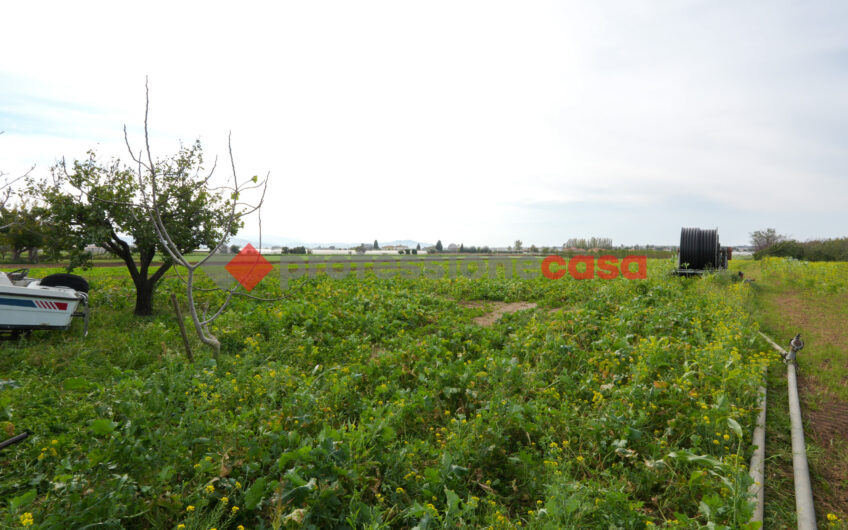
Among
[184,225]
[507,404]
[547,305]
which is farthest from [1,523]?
[547,305]

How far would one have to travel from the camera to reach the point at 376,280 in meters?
15.4

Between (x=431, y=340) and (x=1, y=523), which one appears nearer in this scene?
(x=1, y=523)

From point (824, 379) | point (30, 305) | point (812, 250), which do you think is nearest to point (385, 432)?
point (824, 379)

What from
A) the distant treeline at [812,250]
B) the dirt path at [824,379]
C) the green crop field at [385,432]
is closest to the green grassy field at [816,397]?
the dirt path at [824,379]

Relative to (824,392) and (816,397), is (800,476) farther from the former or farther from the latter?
(824,392)

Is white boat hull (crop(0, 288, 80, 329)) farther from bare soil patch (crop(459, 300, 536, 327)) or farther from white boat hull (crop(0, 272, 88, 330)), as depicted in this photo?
bare soil patch (crop(459, 300, 536, 327))

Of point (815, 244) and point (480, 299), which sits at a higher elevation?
point (815, 244)

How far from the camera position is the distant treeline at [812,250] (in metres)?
32.0

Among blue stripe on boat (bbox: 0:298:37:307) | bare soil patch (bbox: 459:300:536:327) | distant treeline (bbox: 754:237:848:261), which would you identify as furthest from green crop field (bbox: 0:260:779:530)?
distant treeline (bbox: 754:237:848:261)

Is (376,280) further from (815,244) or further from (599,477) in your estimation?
(815,244)

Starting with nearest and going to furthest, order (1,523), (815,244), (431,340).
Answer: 1. (1,523)
2. (431,340)
3. (815,244)

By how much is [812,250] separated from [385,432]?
146 feet

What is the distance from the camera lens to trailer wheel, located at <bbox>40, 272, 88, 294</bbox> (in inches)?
363

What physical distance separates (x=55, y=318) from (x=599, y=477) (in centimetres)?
912
